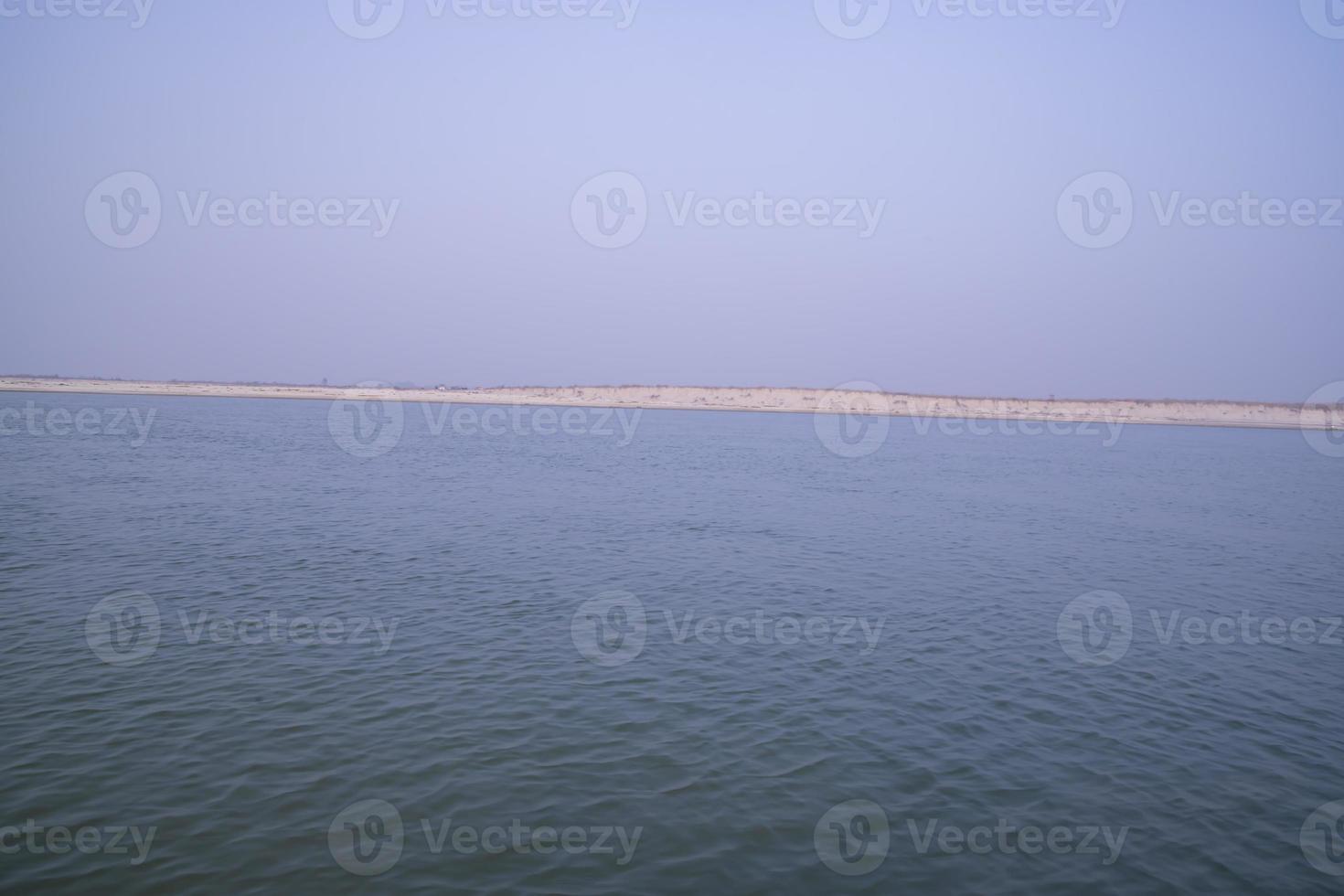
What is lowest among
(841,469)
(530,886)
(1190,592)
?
(530,886)

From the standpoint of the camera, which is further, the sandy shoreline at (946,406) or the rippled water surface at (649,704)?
the sandy shoreline at (946,406)

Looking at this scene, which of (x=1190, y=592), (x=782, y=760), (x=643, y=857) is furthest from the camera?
(x=1190, y=592)

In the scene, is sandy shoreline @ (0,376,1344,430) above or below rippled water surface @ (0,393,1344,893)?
above

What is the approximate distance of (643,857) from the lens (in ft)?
25.8

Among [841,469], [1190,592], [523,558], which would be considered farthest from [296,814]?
[841,469]

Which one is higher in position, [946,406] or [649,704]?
[946,406]

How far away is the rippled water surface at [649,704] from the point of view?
313 inches

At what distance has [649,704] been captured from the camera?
38.9 ft

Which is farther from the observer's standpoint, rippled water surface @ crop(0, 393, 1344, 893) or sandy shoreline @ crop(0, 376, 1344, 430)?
sandy shoreline @ crop(0, 376, 1344, 430)

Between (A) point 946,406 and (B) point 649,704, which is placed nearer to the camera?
(B) point 649,704

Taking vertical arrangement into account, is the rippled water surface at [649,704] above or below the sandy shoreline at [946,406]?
below

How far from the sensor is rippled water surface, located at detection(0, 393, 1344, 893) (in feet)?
26.1

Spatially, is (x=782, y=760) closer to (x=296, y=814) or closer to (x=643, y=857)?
(x=643, y=857)

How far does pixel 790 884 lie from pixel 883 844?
138 cm
